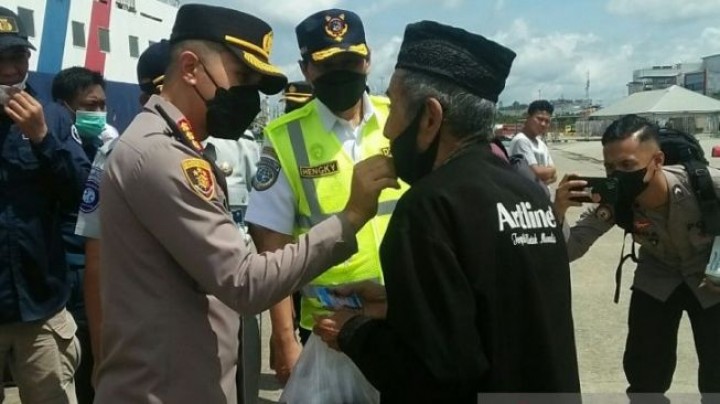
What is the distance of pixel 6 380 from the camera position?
322 centimetres

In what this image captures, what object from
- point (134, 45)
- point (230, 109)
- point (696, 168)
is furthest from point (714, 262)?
point (134, 45)

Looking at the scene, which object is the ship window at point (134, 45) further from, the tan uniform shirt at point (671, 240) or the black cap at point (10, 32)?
the tan uniform shirt at point (671, 240)

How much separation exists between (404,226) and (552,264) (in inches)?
15.1

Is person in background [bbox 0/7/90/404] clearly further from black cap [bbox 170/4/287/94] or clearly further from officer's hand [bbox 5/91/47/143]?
black cap [bbox 170/4/287/94]

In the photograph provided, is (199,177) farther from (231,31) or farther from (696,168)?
(696,168)

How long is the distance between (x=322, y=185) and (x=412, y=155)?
2.48ft

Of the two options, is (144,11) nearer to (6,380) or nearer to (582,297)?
(582,297)

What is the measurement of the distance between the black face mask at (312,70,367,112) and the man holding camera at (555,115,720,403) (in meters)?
1.12

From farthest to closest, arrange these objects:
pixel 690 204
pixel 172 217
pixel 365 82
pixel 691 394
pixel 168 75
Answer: pixel 691 394, pixel 690 204, pixel 365 82, pixel 168 75, pixel 172 217

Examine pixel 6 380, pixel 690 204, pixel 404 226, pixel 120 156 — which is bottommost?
pixel 6 380

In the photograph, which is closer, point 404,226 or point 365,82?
point 404,226

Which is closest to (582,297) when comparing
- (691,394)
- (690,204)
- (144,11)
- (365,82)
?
(691,394)

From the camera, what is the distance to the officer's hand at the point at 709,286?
335 centimetres

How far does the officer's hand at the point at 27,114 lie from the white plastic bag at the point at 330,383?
1572 millimetres
